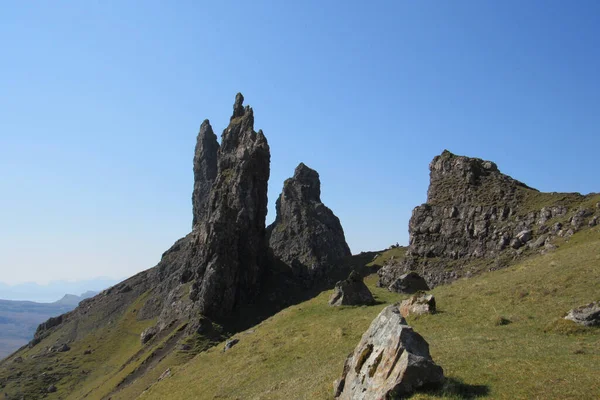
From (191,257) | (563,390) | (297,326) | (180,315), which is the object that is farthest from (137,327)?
(563,390)

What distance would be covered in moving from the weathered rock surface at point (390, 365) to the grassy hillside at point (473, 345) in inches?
36.5

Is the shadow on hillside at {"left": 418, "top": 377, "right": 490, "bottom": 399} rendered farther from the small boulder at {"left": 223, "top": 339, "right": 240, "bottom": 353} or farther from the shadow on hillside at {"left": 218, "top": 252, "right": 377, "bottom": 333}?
the shadow on hillside at {"left": 218, "top": 252, "right": 377, "bottom": 333}

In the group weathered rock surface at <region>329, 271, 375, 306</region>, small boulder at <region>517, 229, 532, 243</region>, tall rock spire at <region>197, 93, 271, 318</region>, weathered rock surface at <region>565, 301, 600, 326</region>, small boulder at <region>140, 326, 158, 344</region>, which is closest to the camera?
weathered rock surface at <region>565, 301, 600, 326</region>

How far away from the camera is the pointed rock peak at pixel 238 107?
637 feet

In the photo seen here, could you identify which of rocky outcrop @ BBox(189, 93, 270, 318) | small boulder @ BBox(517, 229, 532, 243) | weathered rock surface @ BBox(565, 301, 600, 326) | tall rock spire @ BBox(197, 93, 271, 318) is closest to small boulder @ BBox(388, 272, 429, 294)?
small boulder @ BBox(517, 229, 532, 243)

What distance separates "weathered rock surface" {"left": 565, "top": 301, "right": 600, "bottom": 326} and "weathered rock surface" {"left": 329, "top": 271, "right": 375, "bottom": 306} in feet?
116

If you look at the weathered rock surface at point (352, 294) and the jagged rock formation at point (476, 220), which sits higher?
the jagged rock formation at point (476, 220)

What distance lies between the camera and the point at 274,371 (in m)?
44.3

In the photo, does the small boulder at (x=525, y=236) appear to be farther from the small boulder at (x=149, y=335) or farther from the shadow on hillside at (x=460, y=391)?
the small boulder at (x=149, y=335)

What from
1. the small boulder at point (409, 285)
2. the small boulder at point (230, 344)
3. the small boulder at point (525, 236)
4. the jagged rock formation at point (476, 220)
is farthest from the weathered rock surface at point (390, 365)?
the small boulder at point (525, 236)

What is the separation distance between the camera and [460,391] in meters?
21.8

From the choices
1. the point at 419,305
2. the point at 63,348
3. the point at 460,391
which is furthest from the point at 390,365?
the point at 63,348

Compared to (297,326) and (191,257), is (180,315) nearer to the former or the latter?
(191,257)

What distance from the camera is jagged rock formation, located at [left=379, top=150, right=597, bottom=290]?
73.6 m
